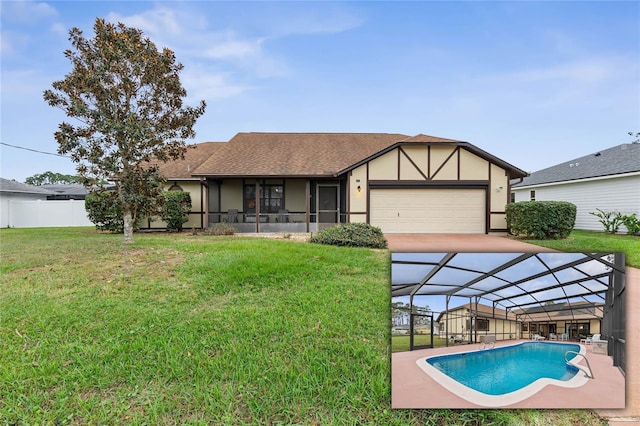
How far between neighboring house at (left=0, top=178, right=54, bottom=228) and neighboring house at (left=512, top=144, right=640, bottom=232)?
31.0 m

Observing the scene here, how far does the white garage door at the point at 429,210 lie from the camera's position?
48.5 feet

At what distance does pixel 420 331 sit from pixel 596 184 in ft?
68.3

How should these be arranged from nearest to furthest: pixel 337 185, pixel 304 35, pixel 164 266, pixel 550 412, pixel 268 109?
pixel 550 412
pixel 164 266
pixel 304 35
pixel 337 185
pixel 268 109

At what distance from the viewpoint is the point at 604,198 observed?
1711cm

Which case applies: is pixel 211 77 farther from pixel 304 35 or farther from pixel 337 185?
pixel 337 185

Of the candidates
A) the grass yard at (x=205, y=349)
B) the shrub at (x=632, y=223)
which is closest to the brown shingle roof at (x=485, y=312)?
the grass yard at (x=205, y=349)

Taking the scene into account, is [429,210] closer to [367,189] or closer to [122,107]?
[367,189]

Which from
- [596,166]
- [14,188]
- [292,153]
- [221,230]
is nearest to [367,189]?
[292,153]

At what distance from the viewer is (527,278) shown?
2.42 m

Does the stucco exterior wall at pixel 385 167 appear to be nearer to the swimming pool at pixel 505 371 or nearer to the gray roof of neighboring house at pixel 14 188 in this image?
the swimming pool at pixel 505 371

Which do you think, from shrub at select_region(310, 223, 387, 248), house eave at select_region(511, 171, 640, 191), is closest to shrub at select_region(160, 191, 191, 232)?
shrub at select_region(310, 223, 387, 248)

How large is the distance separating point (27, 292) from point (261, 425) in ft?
17.3

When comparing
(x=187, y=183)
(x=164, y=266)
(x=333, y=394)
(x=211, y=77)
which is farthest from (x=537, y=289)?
(x=187, y=183)

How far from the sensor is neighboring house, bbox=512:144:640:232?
15.8 m
